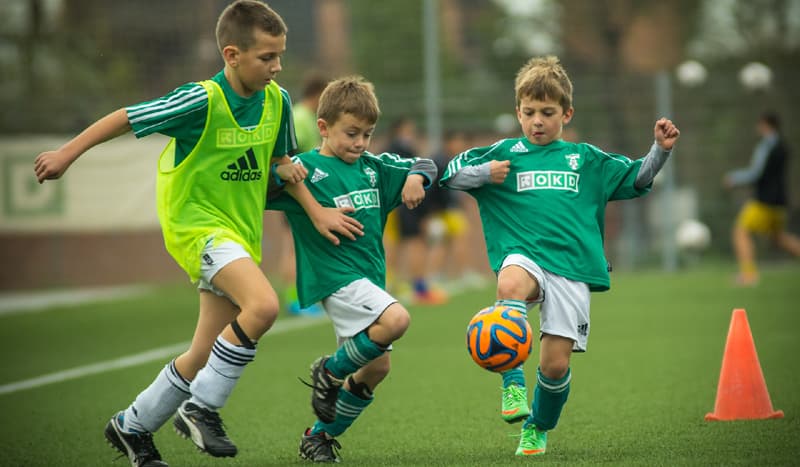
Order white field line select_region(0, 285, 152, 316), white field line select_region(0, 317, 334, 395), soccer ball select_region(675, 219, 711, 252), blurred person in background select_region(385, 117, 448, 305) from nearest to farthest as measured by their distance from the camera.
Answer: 1. white field line select_region(0, 317, 334, 395)
2. blurred person in background select_region(385, 117, 448, 305)
3. white field line select_region(0, 285, 152, 316)
4. soccer ball select_region(675, 219, 711, 252)

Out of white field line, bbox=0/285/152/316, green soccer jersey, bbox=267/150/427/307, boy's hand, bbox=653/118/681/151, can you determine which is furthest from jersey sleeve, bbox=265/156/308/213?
white field line, bbox=0/285/152/316

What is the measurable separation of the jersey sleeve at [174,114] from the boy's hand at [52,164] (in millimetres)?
336

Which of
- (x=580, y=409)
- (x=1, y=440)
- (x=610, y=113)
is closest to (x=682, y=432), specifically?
(x=580, y=409)

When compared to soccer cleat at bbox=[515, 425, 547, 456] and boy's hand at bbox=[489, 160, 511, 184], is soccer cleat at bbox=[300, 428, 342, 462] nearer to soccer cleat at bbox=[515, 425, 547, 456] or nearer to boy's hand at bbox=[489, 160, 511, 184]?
soccer cleat at bbox=[515, 425, 547, 456]

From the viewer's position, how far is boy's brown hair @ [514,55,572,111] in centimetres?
532

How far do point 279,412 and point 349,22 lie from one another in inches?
882

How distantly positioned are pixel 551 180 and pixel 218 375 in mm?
1759

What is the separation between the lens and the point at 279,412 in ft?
22.7

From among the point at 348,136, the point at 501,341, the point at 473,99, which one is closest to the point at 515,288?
the point at 501,341

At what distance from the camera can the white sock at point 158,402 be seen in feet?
16.7

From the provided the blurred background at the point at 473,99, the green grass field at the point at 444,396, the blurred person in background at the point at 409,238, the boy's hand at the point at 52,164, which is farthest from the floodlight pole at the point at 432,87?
the boy's hand at the point at 52,164

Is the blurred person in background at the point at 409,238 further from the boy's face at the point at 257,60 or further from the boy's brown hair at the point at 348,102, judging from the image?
the boy's face at the point at 257,60

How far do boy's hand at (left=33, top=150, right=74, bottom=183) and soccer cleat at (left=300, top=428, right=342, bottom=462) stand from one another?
1.68 meters

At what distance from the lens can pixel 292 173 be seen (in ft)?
17.3
